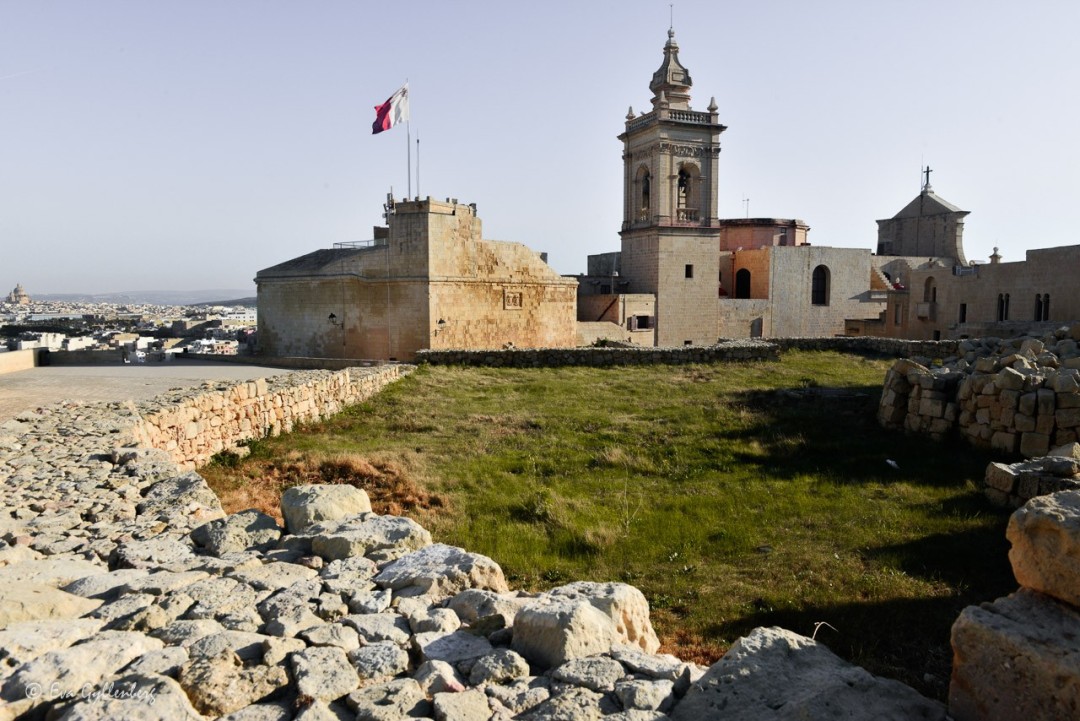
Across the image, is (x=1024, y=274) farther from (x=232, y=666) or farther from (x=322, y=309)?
(x=232, y=666)

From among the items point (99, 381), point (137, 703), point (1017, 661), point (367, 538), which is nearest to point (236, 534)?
point (367, 538)

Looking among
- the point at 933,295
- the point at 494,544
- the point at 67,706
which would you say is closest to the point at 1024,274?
the point at 933,295

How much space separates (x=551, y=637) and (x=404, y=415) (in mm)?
10025

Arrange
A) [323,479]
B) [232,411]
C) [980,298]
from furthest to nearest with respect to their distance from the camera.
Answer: [980,298]
[232,411]
[323,479]

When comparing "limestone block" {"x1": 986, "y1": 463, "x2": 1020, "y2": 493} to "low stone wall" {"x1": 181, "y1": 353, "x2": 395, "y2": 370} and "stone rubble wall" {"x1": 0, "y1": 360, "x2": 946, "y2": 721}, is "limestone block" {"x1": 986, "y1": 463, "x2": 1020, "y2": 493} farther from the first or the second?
"low stone wall" {"x1": 181, "y1": 353, "x2": 395, "y2": 370}

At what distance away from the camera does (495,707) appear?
2930 mm

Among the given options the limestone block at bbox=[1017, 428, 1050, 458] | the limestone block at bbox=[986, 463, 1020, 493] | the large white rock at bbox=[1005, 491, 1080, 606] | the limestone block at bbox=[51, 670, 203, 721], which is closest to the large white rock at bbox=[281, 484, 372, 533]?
the limestone block at bbox=[51, 670, 203, 721]

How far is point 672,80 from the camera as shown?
115 feet

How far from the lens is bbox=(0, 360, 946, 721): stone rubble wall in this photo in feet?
9.27

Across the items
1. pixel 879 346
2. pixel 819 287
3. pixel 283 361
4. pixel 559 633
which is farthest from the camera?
pixel 819 287

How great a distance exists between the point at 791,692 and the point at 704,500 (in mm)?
5229

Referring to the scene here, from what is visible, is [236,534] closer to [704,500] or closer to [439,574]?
[439,574]

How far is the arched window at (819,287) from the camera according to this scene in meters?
38.3

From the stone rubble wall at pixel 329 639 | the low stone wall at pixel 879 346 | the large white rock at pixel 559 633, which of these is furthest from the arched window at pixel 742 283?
the large white rock at pixel 559 633
